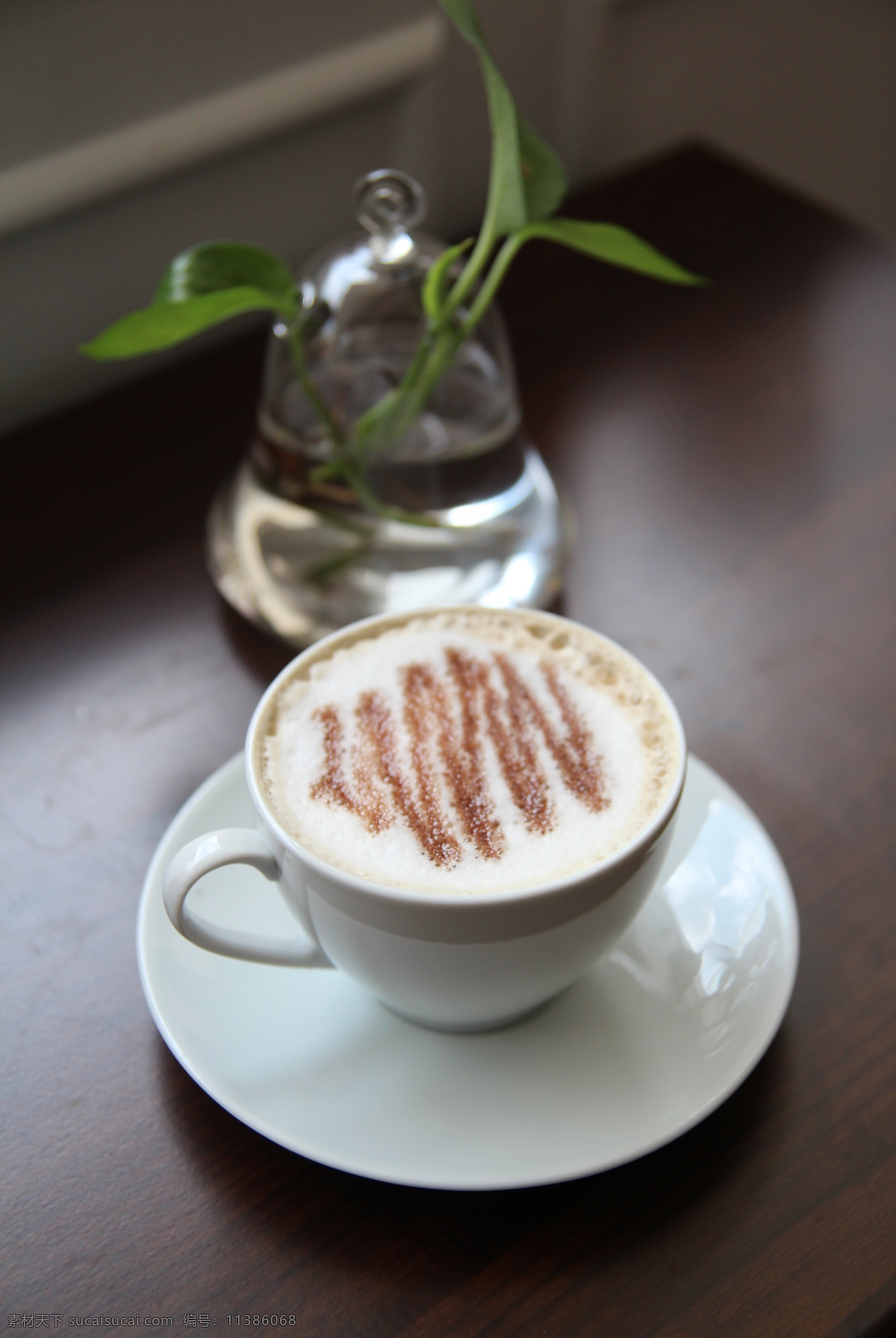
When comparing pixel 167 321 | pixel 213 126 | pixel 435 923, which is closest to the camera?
pixel 435 923

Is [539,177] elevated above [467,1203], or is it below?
above

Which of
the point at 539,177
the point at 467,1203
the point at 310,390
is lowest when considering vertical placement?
the point at 467,1203

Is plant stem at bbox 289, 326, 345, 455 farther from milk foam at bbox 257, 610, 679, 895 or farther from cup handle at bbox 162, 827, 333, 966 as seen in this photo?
cup handle at bbox 162, 827, 333, 966

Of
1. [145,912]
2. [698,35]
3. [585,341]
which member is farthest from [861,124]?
[145,912]

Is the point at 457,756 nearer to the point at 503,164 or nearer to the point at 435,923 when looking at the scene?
the point at 435,923

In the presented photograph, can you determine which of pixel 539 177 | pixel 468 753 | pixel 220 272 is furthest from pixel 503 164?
pixel 468 753

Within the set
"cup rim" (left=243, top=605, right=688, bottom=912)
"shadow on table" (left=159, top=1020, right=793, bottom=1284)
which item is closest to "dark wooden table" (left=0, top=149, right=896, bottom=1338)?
"shadow on table" (left=159, top=1020, right=793, bottom=1284)

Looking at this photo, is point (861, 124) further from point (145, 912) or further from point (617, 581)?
point (145, 912)
